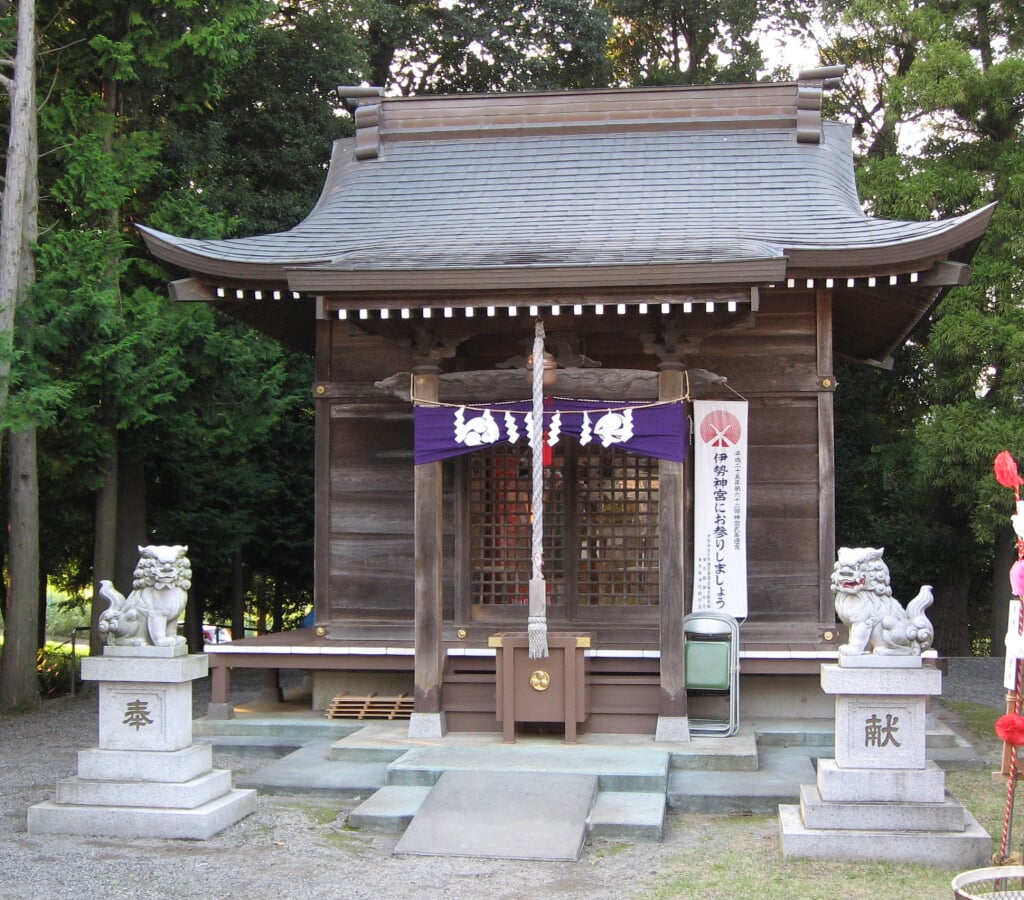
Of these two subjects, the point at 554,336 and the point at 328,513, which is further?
the point at 328,513

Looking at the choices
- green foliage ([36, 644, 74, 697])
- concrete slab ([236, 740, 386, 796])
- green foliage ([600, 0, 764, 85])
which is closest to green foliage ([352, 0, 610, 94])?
green foliage ([600, 0, 764, 85])

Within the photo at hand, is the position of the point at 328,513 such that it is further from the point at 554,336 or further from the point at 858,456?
the point at 858,456

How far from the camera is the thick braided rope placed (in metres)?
8.83

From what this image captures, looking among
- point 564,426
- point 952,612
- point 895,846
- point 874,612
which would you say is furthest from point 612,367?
point 952,612

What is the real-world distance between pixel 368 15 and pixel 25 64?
401 inches

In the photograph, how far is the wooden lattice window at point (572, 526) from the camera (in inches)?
A: 427

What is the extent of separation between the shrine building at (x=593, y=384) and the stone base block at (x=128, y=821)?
2717mm

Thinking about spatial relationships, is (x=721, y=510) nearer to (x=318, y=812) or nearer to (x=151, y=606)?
(x=318, y=812)

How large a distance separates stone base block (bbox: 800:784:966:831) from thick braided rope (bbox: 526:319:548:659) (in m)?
2.68

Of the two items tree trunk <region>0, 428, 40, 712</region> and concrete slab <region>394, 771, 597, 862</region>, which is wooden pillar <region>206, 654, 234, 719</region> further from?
tree trunk <region>0, 428, 40, 712</region>

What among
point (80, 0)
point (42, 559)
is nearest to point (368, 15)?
point (80, 0)

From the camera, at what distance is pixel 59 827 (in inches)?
292

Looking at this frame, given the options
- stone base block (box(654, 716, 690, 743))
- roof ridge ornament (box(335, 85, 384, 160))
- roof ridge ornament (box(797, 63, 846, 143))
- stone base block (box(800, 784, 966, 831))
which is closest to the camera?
stone base block (box(800, 784, 966, 831))

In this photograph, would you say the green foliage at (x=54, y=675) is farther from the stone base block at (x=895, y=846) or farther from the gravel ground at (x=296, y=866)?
the stone base block at (x=895, y=846)
